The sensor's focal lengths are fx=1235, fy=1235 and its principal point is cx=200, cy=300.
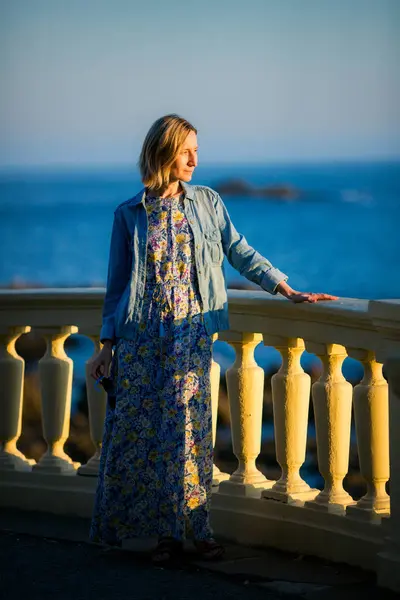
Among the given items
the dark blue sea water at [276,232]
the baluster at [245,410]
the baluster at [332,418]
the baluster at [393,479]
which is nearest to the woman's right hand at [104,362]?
the baluster at [245,410]

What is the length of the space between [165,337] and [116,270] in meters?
0.29

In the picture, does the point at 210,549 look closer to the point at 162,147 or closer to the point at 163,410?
the point at 163,410

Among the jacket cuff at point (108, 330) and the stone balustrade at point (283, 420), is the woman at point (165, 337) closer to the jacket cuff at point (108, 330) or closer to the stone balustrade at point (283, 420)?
the jacket cuff at point (108, 330)

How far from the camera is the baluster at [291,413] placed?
430 cm

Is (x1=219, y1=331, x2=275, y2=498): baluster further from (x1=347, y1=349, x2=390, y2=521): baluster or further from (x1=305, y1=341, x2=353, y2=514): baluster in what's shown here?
(x1=347, y1=349, x2=390, y2=521): baluster

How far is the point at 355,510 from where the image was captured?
4086mm

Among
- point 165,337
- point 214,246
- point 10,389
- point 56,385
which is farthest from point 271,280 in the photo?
point 10,389

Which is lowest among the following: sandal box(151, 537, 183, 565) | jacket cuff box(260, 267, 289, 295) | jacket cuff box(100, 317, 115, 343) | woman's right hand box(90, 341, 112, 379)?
sandal box(151, 537, 183, 565)

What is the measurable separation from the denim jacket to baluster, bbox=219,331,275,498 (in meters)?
0.28

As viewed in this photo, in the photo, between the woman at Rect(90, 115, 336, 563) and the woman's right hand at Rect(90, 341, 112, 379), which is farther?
the woman's right hand at Rect(90, 341, 112, 379)

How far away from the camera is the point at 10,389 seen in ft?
16.0

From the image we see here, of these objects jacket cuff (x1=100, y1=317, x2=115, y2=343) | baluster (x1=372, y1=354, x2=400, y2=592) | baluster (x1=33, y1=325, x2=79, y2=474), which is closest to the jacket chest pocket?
jacket cuff (x1=100, y1=317, x2=115, y2=343)

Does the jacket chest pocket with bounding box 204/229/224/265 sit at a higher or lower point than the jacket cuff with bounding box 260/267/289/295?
higher

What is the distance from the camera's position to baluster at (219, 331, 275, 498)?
444cm
